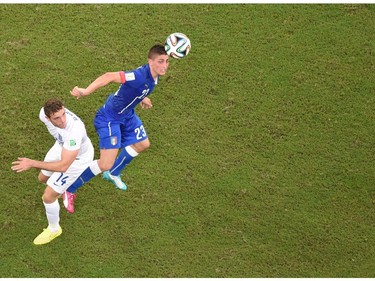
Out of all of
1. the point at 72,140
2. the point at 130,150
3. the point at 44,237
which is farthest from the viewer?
the point at 130,150

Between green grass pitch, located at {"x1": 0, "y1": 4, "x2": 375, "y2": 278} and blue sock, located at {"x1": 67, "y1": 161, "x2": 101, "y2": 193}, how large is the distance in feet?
1.24

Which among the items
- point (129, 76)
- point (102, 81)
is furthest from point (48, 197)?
point (129, 76)

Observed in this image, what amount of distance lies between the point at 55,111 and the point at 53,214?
1.54 meters

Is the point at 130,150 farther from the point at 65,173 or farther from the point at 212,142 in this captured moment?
the point at 212,142

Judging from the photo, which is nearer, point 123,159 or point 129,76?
point 129,76

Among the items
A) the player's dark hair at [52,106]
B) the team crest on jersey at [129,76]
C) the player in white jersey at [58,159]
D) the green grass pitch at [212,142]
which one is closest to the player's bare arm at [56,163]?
the player in white jersey at [58,159]

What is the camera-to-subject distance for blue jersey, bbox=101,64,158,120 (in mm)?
7273

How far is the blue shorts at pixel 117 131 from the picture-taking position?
25.1 feet

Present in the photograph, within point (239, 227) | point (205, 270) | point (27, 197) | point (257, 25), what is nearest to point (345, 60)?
point (257, 25)

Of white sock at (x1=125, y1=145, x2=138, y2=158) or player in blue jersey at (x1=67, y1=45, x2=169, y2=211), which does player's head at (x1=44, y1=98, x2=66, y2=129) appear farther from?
white sock at (x1=125, y1=145, x2=138, y2=158)

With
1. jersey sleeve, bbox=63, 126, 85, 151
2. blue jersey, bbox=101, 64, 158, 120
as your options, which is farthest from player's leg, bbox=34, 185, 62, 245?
blue jersey, bbox=101, 64, 158, 120

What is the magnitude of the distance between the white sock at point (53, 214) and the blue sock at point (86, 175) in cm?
44

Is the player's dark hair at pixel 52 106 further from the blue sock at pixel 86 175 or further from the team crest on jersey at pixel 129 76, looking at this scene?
the blue sock at pixel 86 175

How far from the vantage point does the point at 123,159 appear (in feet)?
26.2
